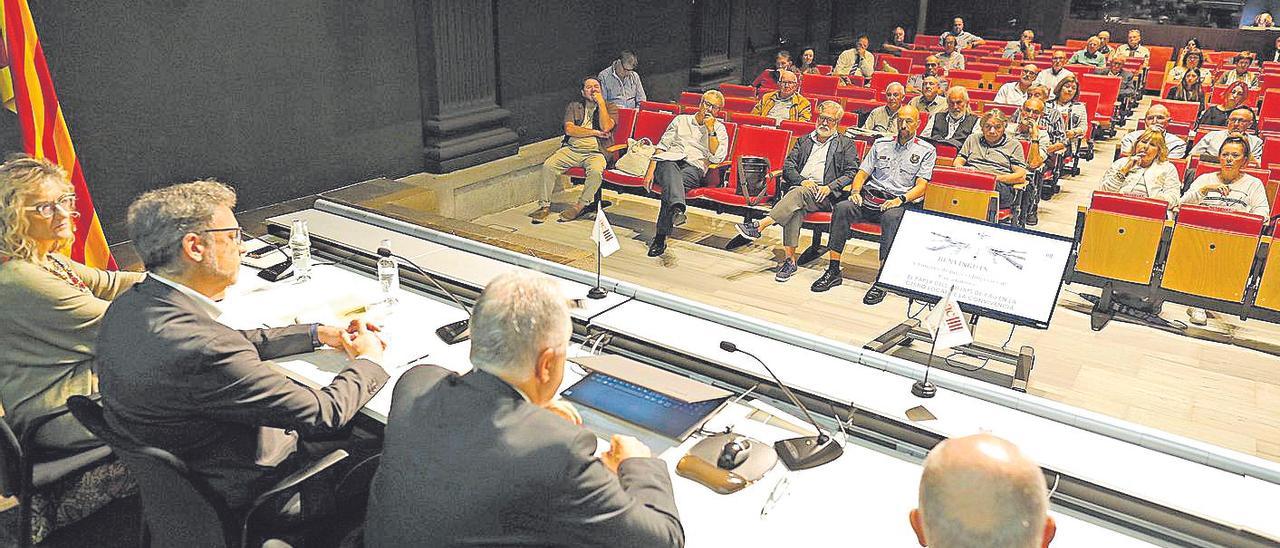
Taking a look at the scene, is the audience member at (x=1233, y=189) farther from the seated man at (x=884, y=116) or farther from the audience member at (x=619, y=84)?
the audience member at (x=619, y=84)

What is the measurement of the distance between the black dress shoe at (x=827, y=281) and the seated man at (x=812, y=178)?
201 mm

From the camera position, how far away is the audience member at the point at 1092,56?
10.4 metres

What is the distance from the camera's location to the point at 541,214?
257 inches

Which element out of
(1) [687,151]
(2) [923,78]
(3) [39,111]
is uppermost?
(3) [39,111]

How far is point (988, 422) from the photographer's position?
2148 mm

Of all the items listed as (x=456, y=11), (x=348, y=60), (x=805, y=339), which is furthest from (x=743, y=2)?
(x=805, y=339)

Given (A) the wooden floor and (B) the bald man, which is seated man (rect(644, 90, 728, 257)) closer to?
(A) the wooden floor

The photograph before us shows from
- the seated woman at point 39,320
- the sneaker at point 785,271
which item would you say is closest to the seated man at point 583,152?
the sneaker at point 785,271

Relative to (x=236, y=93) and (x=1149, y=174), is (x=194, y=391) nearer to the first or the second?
(x=236, y=93)

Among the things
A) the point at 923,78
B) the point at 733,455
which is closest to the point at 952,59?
the point at 923,78

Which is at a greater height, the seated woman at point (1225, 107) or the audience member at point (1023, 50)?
the audience member at point (1023, 50)

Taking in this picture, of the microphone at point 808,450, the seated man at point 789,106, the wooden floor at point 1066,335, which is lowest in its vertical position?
the wooden floor at point 1066,335

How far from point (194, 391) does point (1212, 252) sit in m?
4.43

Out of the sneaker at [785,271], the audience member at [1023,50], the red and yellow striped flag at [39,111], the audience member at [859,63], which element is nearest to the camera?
the red and yellow striped flag at [39,111]
